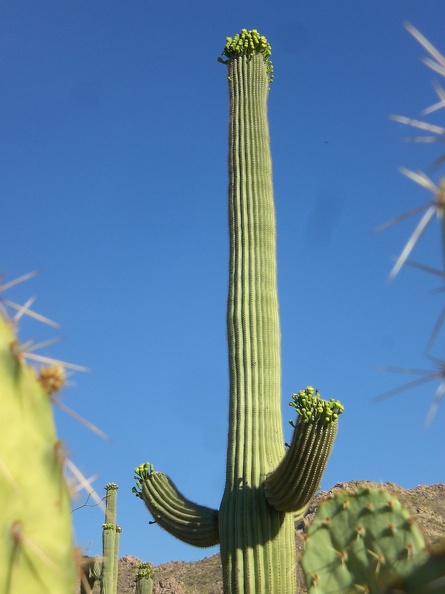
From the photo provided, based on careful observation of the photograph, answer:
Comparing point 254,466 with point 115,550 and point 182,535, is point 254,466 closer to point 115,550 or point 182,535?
point 182,535

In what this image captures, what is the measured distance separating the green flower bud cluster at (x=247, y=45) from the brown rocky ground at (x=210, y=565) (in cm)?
1378

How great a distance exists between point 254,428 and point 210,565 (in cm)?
1879

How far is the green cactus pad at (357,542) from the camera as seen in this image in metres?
3.07

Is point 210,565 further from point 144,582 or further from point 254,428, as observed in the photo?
point 254,428

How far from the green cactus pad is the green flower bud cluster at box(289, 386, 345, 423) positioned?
2.60m

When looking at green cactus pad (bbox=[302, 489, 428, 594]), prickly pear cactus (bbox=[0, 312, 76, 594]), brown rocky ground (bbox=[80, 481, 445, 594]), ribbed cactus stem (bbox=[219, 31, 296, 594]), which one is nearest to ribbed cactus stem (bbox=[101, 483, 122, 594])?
ribbed cactus stem (bbox=[219, 31, 296, 594])

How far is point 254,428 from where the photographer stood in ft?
23.8

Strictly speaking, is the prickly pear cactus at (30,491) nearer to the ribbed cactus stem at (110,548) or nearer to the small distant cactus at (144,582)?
the ribbed cactus stem at (110,548)

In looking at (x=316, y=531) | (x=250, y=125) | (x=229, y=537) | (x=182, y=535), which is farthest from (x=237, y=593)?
(x=250, y=125)

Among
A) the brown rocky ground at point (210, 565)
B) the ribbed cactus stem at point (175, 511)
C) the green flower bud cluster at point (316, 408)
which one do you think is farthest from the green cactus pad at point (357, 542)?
the brown rocky ground at point (210, 565)

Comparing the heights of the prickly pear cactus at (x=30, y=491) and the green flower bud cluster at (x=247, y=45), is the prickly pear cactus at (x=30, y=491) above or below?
below

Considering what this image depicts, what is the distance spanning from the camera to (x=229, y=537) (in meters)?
6.90

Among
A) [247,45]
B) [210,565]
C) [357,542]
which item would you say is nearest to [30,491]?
[357,542]

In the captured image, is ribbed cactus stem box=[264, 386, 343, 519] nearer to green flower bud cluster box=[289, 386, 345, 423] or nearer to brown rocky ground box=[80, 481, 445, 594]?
green flower bud cluster box=[289, 386, 345, 423]
